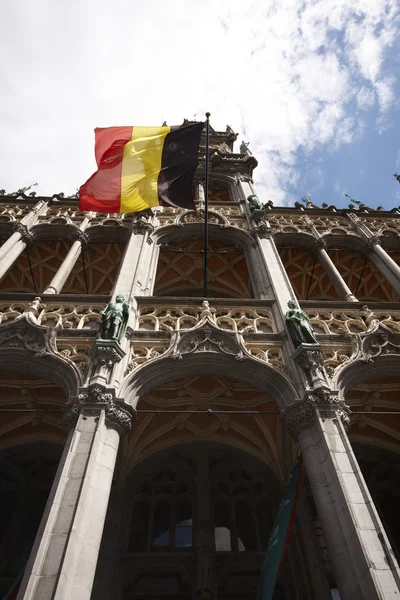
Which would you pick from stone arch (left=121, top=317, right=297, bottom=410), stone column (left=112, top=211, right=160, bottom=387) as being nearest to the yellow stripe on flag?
stone column (left=112, top=211, right=160, bottom=387)

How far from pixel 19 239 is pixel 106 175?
139 inches

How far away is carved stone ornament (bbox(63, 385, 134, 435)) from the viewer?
7.07 meters

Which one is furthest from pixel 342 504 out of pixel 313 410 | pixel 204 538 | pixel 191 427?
pixel 191 427

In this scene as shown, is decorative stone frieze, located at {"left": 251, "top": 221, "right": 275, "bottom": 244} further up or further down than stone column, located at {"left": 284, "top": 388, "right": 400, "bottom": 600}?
further up

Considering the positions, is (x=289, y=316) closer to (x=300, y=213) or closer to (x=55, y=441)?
(x=55, y=441)

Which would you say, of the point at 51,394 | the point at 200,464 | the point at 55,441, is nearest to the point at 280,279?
the point at 200,464

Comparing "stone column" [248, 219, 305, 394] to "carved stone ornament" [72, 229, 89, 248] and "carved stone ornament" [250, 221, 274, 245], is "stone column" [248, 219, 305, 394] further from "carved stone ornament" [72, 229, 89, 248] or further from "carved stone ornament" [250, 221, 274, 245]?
"carved stone ornament" [72, 229, 89, 248]

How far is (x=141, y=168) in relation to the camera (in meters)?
13.1

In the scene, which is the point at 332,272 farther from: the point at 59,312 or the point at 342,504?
the point at 342,504

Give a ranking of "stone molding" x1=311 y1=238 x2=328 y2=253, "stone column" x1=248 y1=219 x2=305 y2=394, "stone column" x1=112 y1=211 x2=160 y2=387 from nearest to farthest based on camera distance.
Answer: "stone column" x1=248 y1=219 x2=305 y2=394
"stone column" x1=112 y1=211 x2=160 y2=387
"stone molding" x1=311 y1=238 x2=328 y2=253

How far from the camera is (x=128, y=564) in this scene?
9.91 m

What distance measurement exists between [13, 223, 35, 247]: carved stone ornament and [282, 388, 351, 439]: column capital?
1042 cm

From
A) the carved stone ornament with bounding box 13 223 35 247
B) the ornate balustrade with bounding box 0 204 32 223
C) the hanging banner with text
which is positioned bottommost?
the hanging banner with text

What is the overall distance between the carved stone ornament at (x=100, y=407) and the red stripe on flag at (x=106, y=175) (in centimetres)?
628
